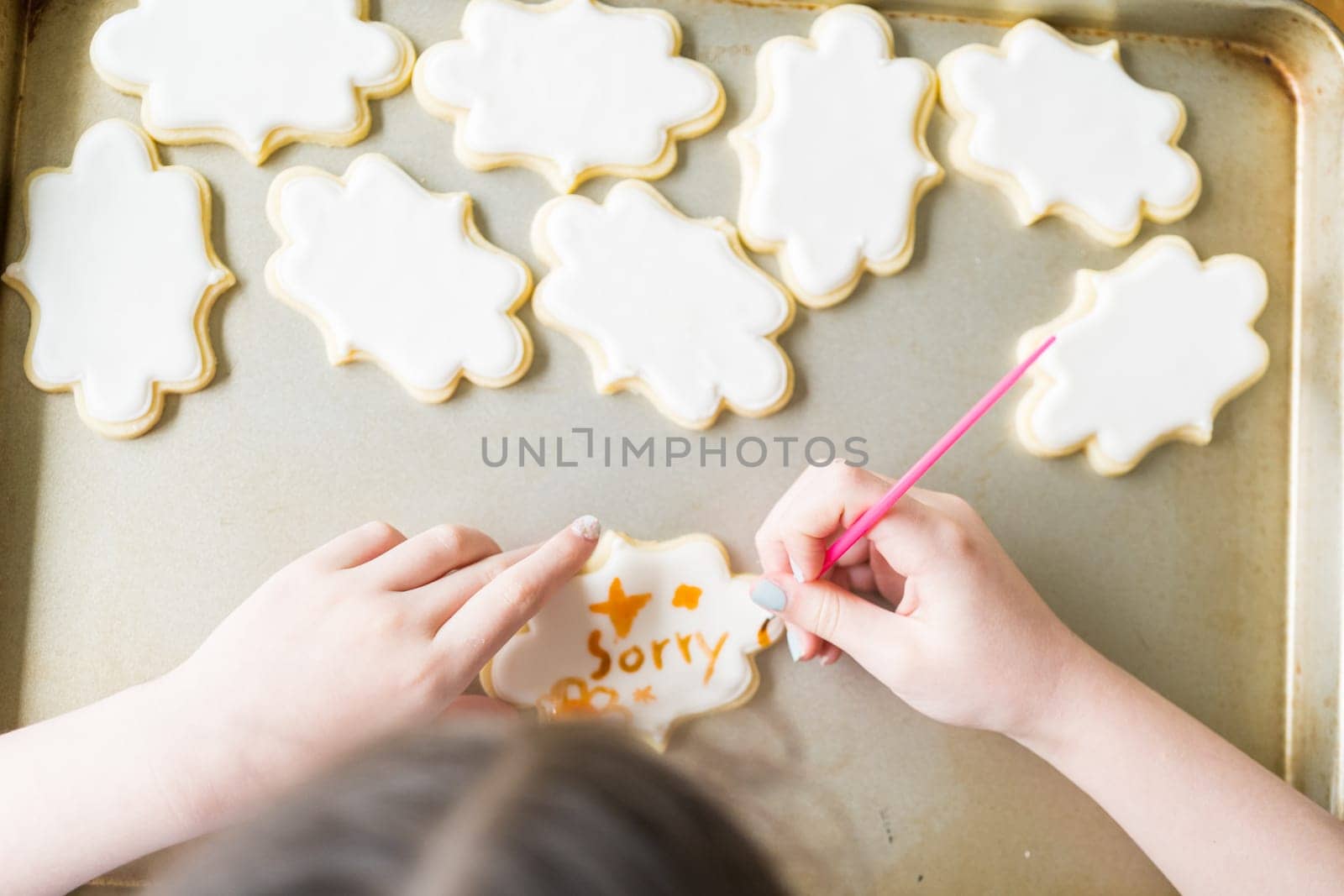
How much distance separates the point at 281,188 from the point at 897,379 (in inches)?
22.0

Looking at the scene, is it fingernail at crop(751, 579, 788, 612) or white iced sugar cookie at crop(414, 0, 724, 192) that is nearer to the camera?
fingernail at crop(751, 579, 788, 612)

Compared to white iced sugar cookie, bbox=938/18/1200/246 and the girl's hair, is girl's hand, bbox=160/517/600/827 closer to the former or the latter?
the girl's hair

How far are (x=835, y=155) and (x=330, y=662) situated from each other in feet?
1.92

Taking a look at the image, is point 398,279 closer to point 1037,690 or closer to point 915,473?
point 915,473

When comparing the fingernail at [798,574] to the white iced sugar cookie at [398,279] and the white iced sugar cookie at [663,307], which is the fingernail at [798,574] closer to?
the white iced sugar cookie at [663,307]

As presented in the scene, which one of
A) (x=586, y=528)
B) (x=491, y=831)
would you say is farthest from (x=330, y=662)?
(x=491, y=831)

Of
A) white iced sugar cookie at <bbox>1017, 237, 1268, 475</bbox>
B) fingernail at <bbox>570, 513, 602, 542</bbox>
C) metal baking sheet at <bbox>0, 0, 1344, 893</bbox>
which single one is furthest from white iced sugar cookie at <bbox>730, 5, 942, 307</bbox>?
fingernail at <bbox>570, 513, 602, 542</bbox>

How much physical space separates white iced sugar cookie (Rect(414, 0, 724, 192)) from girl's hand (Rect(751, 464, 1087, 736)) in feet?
1.12

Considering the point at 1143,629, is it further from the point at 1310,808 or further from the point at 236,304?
the point at 236,304

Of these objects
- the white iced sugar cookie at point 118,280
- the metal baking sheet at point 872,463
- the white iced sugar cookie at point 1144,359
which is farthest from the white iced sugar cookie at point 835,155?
the white iced sugar cookie at point 118,280

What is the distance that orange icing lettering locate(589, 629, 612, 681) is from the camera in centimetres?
78

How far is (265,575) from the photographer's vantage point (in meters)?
0.79

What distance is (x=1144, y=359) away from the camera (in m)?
0.83

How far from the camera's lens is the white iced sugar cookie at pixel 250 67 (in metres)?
0.80
